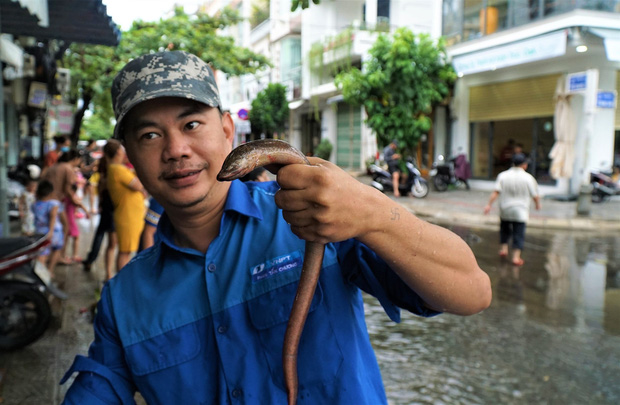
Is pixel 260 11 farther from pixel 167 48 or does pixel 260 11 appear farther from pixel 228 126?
pixel 228 126

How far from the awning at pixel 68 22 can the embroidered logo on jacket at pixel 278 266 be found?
4.92 metres

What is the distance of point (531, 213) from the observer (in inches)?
440

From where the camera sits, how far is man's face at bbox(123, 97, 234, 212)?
4.52ft

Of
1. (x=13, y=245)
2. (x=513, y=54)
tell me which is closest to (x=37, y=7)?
(x=13, y=245)

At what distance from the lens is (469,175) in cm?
1688

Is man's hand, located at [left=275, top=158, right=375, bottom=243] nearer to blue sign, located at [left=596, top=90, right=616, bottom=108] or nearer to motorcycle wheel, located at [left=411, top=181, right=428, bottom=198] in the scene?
blue sign, located at [left=596, top=90, right=616, bottom=108]

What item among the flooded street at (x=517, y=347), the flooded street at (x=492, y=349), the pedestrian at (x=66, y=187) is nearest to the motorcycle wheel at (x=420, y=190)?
the flooded street at (x=517, y=347)

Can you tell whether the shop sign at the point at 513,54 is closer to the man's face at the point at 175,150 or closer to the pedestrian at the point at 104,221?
the pedestrian at the point at 104,221

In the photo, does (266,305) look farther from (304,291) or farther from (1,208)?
(1,208)

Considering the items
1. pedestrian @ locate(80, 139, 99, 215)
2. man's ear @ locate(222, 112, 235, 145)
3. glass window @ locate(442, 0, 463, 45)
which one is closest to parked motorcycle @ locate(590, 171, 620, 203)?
glass window @ locate(442, 0, 463, 45)

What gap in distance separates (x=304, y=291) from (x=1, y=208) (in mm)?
5127

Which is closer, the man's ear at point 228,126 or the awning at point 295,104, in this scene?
the man's ear at point 228,126

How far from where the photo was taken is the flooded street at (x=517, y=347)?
3600mm

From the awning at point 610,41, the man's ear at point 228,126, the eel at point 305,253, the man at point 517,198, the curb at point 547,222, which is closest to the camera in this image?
the eel at point 305,253
